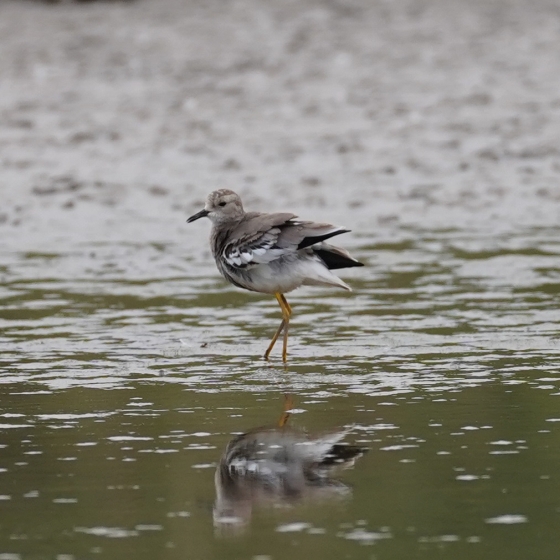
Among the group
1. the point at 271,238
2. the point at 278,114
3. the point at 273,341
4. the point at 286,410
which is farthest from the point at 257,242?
the point at 278,114

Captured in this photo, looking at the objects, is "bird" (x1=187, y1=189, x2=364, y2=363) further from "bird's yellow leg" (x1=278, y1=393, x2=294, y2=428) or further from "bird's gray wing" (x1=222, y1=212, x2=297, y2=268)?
"bird's yellow leg" (x1=278, y1=393, x2=294, y2=428)

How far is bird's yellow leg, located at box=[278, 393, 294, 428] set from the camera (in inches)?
323

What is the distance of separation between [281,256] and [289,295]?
298 centimetres

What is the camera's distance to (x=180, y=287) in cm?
1346

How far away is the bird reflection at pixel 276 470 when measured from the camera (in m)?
6.68

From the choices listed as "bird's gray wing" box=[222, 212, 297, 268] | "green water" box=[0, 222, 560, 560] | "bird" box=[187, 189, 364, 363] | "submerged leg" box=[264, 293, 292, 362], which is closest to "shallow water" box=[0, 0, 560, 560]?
"green water" box=[0, 222, 560, 560]

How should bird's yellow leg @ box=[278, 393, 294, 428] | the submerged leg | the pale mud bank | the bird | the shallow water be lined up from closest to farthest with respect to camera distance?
the shallow water → bird's yellow leg @ box=[278, 393, 294, 428] → the submerged leg → the bird → the pale mud bank

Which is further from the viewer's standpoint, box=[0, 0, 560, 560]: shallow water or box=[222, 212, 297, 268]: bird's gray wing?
box=[222, 212, 297, 268]: bird's gray wing

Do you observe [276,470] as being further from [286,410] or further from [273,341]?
[273,341]

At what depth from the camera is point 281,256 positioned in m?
10.5

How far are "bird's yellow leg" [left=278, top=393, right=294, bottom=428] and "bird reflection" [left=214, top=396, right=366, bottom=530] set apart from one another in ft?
0.03

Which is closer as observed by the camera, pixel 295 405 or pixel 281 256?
pixel 295 405

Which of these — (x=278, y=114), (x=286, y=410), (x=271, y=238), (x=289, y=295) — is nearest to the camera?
(x=286, y=410)

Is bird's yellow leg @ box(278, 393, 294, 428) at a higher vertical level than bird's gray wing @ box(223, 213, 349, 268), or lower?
lower
